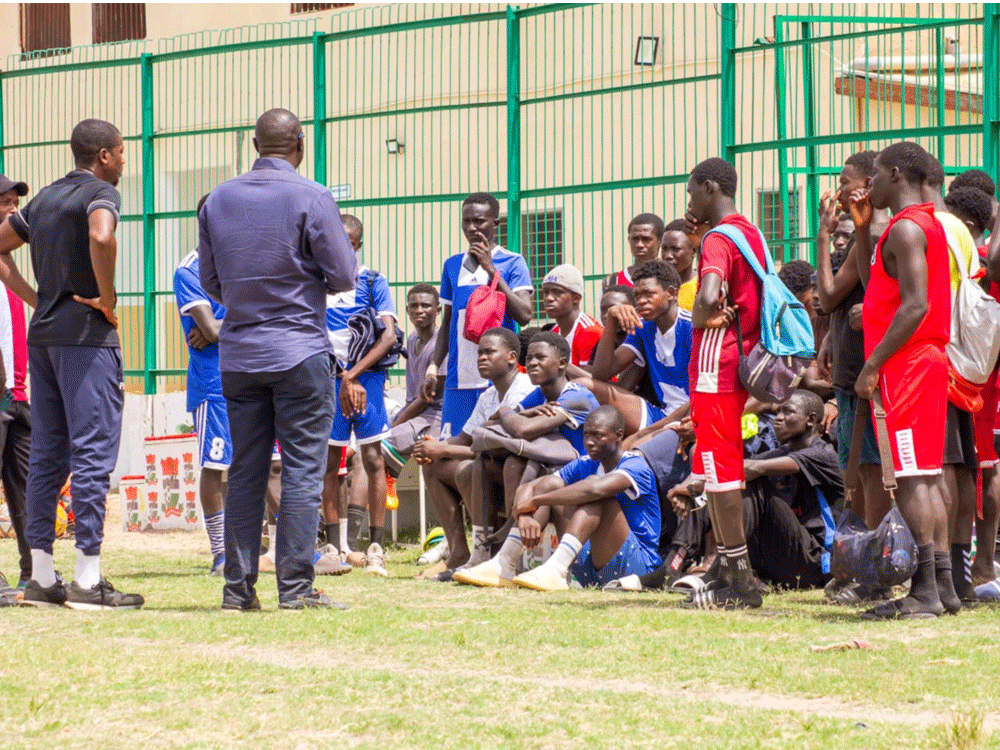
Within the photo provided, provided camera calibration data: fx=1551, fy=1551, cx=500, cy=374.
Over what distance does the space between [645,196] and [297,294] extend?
6085mm

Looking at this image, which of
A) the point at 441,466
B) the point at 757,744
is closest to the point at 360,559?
the point at 441,466

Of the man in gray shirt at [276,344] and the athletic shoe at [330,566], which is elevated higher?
the man in gray shirt at [276,344]

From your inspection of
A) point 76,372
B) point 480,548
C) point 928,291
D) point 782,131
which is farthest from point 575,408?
point 782,131

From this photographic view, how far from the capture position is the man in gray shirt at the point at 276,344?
6.73m

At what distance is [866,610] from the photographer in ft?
22.3

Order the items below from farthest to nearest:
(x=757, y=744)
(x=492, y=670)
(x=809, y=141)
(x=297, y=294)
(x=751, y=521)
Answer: (x=809, y=141), (x=751, y=521), (x=297, y=294), (x=492, y=670), (x=757, y=744)

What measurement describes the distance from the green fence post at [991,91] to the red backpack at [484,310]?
11.3 ft

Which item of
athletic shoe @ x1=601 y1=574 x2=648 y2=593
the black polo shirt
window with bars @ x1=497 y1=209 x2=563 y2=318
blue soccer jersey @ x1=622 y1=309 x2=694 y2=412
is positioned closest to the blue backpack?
athletic shoe @ x1=601 y1=574 x2=648 y2=593

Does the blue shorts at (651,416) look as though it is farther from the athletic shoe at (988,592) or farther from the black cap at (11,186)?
the black cap at (11,186)

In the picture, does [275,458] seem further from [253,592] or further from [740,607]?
[740,607]

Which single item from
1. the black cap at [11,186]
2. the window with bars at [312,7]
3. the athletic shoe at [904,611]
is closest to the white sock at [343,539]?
the black cap at [11,186]

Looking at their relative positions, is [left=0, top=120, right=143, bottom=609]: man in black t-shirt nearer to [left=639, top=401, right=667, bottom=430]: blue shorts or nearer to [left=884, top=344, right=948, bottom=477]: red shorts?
[left=639, top=401, right=667, bottom=430]: blue shorts

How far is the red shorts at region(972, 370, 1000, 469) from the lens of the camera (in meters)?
7.24

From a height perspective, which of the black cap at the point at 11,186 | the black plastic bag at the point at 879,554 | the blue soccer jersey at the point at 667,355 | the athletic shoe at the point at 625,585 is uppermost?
the black cap at the point at 11,186
